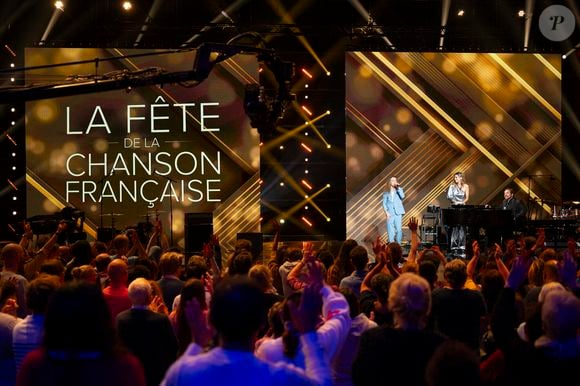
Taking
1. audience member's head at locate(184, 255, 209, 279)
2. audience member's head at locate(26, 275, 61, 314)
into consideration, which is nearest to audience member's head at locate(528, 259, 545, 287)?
audience member's head at locate(184, 255, 209, 279)

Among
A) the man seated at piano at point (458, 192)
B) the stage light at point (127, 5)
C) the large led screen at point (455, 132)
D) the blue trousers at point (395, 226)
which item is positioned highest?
the stage light at point (127, 5)

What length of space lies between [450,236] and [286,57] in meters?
4.79

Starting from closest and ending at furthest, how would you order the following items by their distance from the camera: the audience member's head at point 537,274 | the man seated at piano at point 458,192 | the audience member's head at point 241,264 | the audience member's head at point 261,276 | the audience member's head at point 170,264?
the audience member's head at point 261,276 < the audience member's head at point 241,264 < the audience member's head at point 537,274 < the audience member's head at point 170,264 < the man seated at piano at point 458,192

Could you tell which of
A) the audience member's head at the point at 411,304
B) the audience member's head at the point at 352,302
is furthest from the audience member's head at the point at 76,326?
the audience member's head at the point at 352,302

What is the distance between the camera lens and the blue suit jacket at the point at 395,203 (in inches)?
647

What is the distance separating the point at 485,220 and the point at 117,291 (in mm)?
10497

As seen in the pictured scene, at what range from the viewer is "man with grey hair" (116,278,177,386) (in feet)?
13.8

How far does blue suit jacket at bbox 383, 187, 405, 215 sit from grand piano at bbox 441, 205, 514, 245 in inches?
65.3

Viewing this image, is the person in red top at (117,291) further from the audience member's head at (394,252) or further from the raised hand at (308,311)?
the raised hand at (308,311)

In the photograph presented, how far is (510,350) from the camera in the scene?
3.10 metres

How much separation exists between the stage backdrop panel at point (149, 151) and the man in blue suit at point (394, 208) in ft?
8.72

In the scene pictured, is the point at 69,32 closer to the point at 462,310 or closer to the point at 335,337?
the point at 462,310

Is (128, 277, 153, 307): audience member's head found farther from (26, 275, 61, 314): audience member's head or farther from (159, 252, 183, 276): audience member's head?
(159, 252, 183, 276): audience member's head

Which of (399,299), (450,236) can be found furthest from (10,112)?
(399,299)
